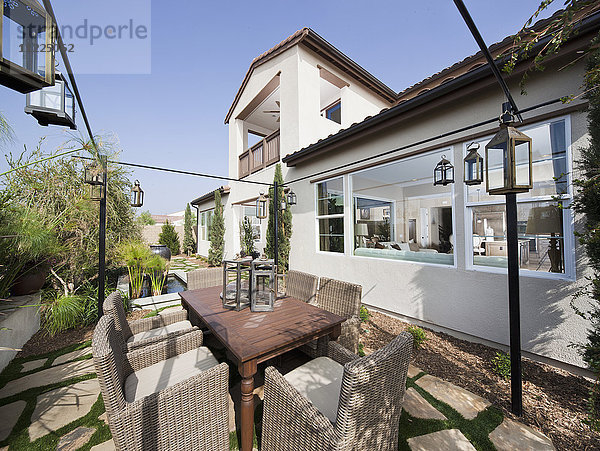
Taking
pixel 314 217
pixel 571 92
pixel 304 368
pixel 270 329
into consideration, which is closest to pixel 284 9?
pixel 314 217

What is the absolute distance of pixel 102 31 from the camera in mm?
2605

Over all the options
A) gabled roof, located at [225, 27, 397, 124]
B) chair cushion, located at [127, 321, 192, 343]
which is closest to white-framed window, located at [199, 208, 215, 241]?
gabled roof, located at [225, 27, 397, 124]

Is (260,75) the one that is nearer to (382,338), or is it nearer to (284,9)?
(284,9)

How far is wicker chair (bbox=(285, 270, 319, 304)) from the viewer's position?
3264 millimetres

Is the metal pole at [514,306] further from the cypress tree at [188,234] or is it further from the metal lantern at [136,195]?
the cypress tree at [188,234]

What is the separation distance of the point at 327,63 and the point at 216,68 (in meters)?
3.32

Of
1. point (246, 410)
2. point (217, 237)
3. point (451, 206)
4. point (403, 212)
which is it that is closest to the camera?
point (246, 410)

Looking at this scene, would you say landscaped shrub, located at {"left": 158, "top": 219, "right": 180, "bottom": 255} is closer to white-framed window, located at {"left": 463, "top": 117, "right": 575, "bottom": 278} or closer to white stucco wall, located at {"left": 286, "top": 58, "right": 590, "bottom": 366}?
white stucco wall, located at {"left": 286, "top": 58, "right": 590, "bottom": 366}

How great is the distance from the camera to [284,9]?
5047mm

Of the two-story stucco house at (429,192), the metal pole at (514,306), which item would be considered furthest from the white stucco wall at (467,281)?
the metal pole at (514,306)

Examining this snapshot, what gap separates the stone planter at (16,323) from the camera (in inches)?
107

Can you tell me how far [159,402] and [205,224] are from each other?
12670 mm

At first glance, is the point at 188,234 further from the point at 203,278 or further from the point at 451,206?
the point at 451,206

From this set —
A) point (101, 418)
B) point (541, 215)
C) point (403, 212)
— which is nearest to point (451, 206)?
point (541, 215)
